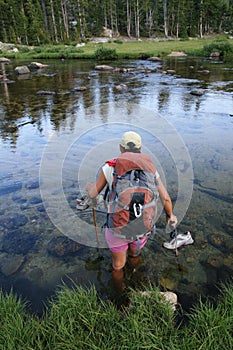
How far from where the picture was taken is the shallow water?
15.8 ft

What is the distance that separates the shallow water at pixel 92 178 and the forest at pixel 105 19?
65.6m

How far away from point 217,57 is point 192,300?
144 feet

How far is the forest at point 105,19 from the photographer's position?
74.0 m

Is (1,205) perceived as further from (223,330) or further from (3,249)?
A: (223,330)

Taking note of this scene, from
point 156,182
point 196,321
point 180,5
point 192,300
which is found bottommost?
point 192,300

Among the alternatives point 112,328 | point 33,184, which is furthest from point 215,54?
point 112,328

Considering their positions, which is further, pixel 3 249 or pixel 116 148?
pixel 116 148

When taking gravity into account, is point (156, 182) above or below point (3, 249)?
above

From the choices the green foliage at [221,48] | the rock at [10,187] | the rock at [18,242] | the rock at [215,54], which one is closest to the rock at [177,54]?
the green foliage at [221,48]

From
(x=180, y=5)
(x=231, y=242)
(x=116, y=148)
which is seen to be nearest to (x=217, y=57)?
(x=116, y=148)

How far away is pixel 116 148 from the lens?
10383 mm

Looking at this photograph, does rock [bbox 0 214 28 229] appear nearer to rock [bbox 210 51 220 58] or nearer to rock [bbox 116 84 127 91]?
Answer: rock [bbox 116 84 127 91]

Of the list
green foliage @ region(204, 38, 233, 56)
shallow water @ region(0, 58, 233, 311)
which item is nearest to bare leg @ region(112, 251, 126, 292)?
shallow water @ region(0, 58, 233, 311)

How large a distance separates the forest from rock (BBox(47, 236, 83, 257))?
251 feet
